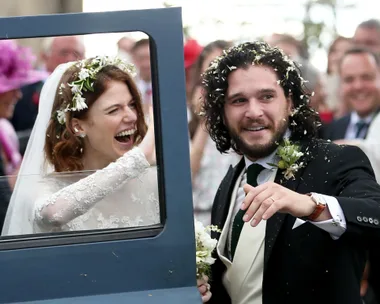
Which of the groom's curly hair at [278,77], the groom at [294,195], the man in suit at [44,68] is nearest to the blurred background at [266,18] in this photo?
the groom's curly hair at [278,77]

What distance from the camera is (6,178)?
230 centimetres

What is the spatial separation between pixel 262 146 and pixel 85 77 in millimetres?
781

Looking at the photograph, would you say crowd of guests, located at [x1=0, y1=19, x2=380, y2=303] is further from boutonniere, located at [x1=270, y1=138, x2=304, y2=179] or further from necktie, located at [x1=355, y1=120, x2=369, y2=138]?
boutonniere, located at [x1=270, y1=138, x2=304, y2=179]

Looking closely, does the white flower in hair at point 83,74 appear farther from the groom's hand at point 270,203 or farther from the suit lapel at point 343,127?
the suit lapel at point 343,127

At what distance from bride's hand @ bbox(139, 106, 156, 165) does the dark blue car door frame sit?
0.07 ft

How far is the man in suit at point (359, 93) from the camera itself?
16.3 feet

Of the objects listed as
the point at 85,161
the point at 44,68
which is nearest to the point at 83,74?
the point at 44,68

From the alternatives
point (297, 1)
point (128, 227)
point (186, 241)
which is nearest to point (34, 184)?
point (128, 227)

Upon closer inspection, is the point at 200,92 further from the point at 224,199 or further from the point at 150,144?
the point at 150,144

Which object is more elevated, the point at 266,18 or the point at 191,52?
the point at 266,18

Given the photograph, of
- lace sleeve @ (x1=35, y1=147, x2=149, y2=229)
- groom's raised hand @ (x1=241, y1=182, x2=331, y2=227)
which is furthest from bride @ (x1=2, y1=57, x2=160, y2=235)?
groom's raised hand @ (x1=241, y1=182, x2=331, y2=227)

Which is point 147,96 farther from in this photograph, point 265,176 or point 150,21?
point 265,176

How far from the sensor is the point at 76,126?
236cm

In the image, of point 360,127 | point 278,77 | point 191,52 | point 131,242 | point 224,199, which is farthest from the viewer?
point 191,52
